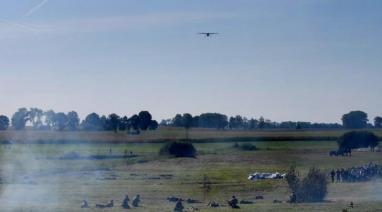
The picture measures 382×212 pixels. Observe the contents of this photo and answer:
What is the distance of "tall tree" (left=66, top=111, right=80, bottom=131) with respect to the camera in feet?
561

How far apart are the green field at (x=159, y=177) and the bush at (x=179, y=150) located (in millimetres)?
1751

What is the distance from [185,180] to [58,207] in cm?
2775

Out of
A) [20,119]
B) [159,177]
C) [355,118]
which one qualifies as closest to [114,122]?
[20,119]

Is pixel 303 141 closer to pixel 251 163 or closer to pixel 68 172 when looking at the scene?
pixel 251 163

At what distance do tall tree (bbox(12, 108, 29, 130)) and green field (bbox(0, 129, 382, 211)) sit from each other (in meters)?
28.6

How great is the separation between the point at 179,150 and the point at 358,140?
84.2 feet

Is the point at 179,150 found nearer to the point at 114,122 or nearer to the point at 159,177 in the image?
the point at 159,177

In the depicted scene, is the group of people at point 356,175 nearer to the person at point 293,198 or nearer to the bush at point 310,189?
the bush at point 310,189

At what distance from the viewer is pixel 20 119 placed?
156 metres

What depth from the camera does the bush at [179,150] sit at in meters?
110

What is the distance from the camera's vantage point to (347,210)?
131 feet

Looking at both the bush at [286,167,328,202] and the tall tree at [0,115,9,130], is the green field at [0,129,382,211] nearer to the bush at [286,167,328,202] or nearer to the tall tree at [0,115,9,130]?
the bush at [286,167,328,202]

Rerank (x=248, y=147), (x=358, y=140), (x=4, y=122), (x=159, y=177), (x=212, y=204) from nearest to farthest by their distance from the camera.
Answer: (x=212, y=204) < (x=159, y=177) < (x=358, y=140) < (x=248, y=147) < (x=4, y=122)

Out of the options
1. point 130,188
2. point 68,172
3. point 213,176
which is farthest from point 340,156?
point 130,188
